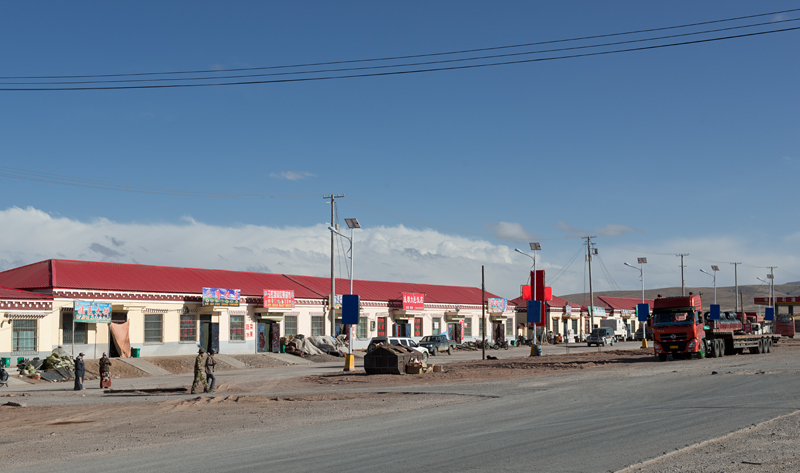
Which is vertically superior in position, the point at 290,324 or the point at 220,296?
the point at 220,296

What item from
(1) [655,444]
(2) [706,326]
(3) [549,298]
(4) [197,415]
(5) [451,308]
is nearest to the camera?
(1) [655,444]

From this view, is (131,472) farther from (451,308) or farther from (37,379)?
(451,308)

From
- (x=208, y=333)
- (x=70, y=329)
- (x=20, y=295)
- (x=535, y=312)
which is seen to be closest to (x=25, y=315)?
(x=20, y=295)

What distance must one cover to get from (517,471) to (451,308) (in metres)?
60.0

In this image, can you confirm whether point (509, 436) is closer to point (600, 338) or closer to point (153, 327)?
point (153, 327)

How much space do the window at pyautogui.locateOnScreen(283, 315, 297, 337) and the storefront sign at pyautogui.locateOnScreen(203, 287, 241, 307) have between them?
19.3 feet

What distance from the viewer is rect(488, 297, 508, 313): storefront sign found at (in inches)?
2953

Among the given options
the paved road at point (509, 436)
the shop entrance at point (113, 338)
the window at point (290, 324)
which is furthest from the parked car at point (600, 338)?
the paved road at point (509, 436)

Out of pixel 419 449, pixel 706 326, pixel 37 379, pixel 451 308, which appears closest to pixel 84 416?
pixel 419 449

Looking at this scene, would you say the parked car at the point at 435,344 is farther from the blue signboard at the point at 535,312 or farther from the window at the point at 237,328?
the window at the point at 237,328

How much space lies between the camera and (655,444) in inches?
511

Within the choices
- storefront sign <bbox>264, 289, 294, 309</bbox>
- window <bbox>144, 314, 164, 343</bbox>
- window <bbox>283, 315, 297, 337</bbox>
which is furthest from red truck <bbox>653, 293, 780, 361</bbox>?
window <bbox>144, 314, 164, 343</bbox>

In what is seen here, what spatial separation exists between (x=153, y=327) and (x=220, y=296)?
4923 mm

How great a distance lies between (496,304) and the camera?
75500 mm
